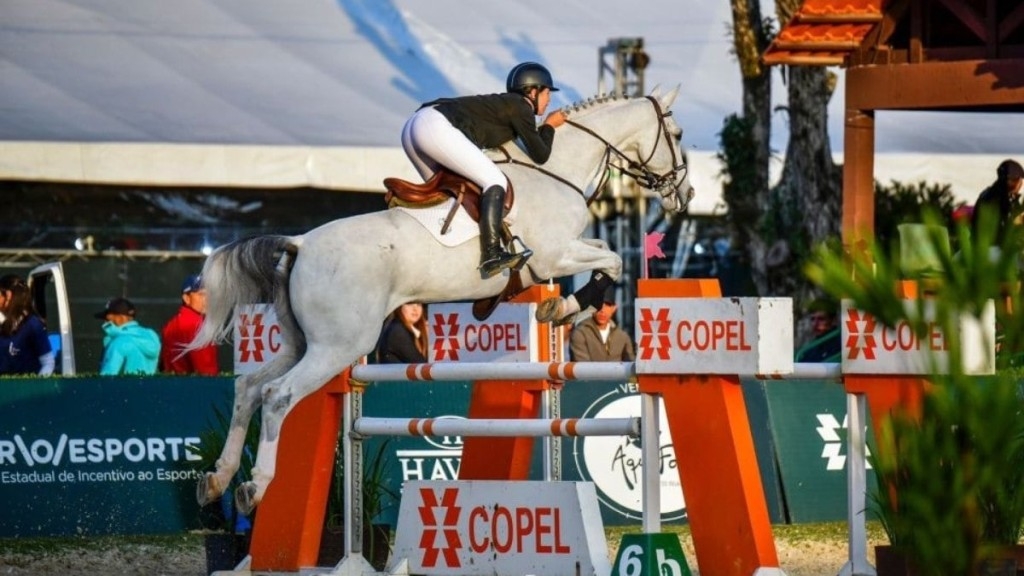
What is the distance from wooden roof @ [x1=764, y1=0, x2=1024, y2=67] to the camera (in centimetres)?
1324

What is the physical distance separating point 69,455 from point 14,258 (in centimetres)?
683

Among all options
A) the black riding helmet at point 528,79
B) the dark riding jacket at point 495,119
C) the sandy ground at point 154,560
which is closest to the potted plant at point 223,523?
the sandy ground at point 154,560

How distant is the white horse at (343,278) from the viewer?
747 centimetres

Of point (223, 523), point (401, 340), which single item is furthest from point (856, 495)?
point (401, 340)

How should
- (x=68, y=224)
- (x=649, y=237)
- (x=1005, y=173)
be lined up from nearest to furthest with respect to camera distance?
(x=649, y=237) → (x=1005, y=173) → (x=68, y=224)

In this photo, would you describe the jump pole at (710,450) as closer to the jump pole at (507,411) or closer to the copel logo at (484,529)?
the copel logo at (484,529)

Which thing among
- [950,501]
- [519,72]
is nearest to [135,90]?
[519,72]

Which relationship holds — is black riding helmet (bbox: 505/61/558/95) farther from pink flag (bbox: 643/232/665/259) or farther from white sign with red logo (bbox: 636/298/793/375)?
white sign with red logo (bbox: 636/298/793/375)

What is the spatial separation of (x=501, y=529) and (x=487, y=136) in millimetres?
1734

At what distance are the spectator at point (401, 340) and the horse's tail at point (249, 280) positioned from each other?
3.70m

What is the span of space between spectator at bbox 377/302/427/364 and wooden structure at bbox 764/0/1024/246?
3.49 m

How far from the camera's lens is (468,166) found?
7680 mm

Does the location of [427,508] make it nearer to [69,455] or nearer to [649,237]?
[649,237]

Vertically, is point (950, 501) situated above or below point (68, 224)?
below
